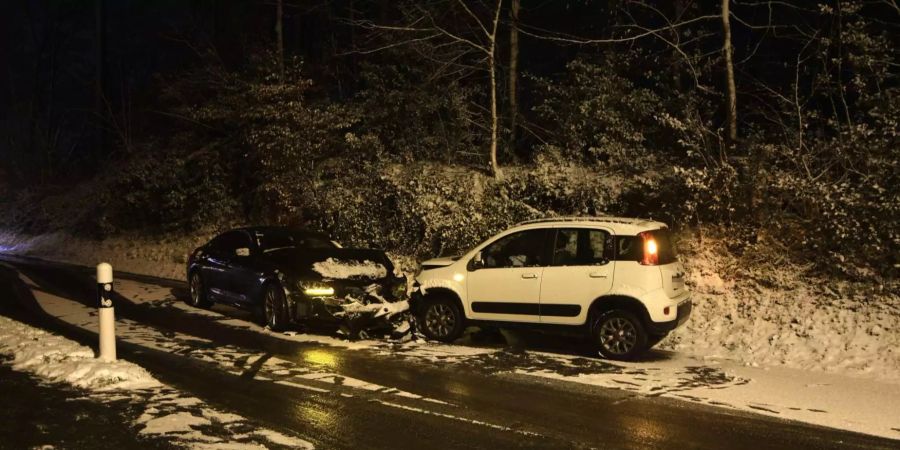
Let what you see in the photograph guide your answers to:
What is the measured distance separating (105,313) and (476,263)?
15.1ft

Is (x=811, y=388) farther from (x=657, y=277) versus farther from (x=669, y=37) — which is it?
(x=669, y=37)

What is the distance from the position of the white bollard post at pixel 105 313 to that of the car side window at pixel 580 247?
5.24 meters

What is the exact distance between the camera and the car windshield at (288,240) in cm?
1180

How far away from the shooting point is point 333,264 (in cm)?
1056

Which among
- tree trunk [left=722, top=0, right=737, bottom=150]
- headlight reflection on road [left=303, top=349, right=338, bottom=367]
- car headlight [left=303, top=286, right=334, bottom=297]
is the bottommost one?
headlight reflection on road [left=303, top=349, right=338, bottom=367]

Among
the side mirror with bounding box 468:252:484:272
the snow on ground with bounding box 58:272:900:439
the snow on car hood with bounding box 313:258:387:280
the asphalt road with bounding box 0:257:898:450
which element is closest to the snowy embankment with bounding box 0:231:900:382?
the snow on ground with bounding box 58:272:900:439

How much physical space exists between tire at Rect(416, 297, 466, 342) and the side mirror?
1.86ft

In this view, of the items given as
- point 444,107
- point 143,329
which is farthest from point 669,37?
point 143,329

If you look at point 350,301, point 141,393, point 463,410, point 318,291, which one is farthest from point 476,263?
point 141,393

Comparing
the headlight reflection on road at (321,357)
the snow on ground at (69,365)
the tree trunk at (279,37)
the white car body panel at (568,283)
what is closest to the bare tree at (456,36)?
the tree trunk at (279,37)

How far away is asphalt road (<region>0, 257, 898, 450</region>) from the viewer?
18.6 feet

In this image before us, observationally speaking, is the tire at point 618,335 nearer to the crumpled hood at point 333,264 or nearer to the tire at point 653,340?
the tire at point 653,340

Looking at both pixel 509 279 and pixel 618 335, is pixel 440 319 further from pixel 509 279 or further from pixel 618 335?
pixel 618 335

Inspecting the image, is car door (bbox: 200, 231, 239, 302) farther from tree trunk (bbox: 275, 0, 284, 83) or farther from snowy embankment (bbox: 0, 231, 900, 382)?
tree trunk (bbox: 275, 0, 284, 83)
